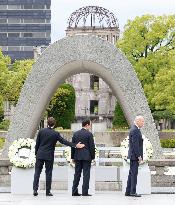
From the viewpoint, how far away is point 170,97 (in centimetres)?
4125

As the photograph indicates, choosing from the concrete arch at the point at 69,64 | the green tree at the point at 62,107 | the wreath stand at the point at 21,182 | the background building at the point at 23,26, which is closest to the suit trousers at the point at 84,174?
the wreath stand at the point at 21,182

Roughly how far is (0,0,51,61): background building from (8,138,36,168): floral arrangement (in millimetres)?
103242

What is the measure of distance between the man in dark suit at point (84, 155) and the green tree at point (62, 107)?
110 feet

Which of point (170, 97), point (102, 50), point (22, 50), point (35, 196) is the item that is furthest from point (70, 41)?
point (22, 50)

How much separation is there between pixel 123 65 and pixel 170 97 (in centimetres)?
2286

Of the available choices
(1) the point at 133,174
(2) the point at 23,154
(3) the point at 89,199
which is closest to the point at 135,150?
(1) the point at 133,174

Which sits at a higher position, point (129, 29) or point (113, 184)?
point (129, 29)

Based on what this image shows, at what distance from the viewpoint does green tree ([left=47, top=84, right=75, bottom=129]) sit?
48.1 meters

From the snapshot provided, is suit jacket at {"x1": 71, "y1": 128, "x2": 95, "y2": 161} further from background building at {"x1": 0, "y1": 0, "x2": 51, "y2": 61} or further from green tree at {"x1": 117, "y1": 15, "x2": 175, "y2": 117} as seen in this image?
background building at {"x1": 0, "y1": 0, "x2": 51, "y2": 61}

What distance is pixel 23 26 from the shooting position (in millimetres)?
118938

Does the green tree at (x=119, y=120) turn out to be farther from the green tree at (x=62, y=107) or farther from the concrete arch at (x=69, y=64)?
the concrete arch at (x=69, y=64)

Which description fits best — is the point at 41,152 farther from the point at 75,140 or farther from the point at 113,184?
the point at 113,184

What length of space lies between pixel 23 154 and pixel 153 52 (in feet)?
96.3

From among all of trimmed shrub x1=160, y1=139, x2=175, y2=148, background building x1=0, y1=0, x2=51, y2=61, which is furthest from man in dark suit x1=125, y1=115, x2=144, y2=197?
background building x1=0, y1=0, x2=51, y2=61
